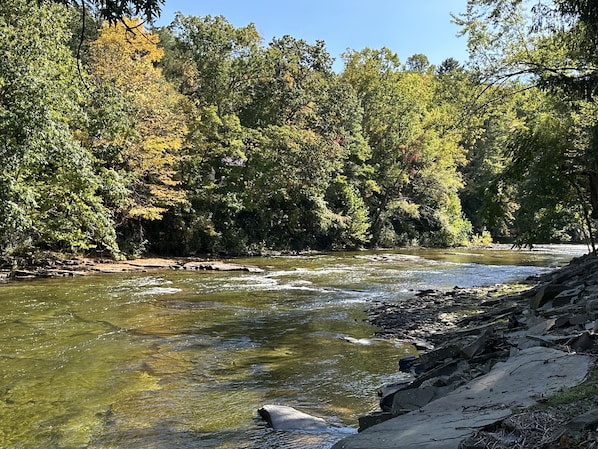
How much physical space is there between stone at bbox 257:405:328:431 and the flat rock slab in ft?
4.58

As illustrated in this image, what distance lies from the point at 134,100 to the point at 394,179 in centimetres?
2331

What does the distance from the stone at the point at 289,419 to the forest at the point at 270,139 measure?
4046 mm

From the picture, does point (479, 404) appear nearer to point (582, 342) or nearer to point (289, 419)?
point (582, 342)

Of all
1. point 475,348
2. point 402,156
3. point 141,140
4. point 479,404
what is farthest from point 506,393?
point 402,156

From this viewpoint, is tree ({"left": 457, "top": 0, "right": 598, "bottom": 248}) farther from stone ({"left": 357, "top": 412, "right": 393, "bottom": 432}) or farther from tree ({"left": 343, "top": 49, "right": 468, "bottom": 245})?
tree ({"left": 343, "top": 49, "right": 468, "bottom": 245})

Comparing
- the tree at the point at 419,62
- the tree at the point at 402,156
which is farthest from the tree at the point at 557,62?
the tree at the point at 419,62

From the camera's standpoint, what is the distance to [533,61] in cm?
1530

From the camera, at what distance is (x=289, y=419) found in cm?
531

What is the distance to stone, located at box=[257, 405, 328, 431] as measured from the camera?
5.20m

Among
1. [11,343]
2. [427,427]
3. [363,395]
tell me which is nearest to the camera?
[427,427]

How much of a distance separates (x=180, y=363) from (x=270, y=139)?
77.3 feet

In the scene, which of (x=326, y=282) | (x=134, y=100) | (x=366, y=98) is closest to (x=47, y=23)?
(x=134, y=100)

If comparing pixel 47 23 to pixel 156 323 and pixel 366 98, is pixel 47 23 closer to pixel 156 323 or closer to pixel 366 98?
pixel 156 323

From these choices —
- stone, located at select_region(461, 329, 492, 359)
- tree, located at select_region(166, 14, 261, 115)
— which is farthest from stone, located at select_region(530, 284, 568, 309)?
tree, located at select_region(166, 14, 261, 115)
